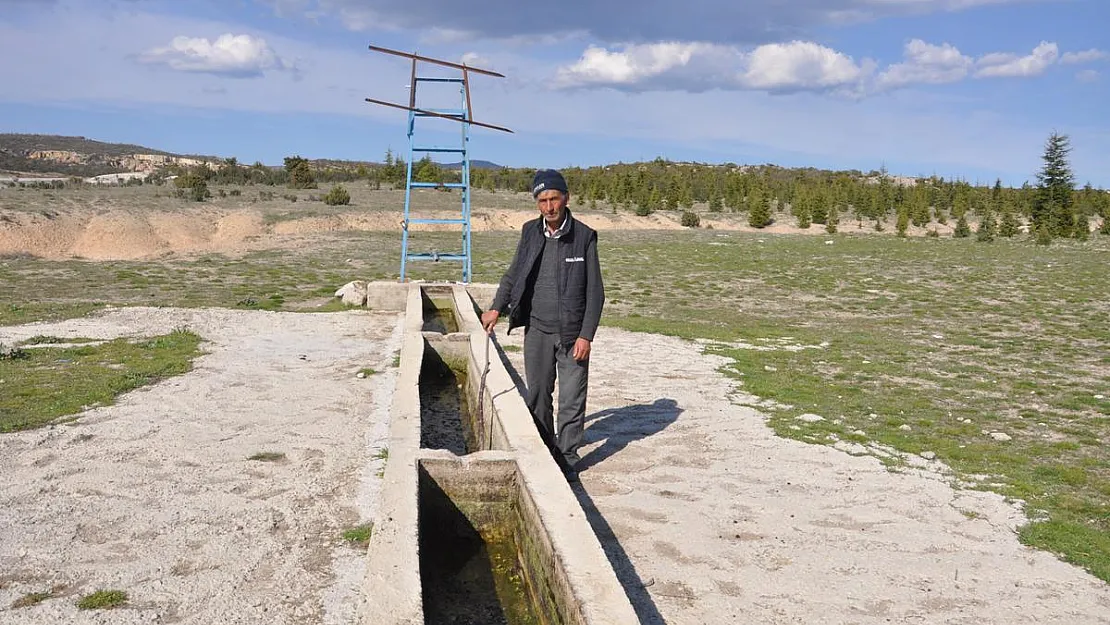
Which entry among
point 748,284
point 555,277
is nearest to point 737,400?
point 555,277

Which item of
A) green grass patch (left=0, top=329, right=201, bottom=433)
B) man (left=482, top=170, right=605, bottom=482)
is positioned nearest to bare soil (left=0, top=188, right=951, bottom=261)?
green grass patch (left=0, top=329, right=201, bottom=433)

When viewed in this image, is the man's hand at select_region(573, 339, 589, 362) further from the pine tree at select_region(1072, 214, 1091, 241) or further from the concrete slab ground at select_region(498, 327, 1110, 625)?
the pine tree at select_region(1072, 214, 1091, 241)

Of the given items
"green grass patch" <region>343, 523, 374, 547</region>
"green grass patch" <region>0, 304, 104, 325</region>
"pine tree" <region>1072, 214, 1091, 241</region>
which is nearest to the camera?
"green grass patch" <region>343, 523, 374, 547</region>

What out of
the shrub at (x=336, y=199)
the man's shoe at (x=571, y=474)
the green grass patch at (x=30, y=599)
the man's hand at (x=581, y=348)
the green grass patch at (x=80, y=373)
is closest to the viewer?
the green grass patch at (x=30, y=599)

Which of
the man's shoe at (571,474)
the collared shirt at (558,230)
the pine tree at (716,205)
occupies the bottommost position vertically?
the man's shoe at (571,474)

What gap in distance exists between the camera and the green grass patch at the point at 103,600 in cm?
359

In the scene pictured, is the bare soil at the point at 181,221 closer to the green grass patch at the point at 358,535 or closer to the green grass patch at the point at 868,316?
the green grass patch at the point at 868,316

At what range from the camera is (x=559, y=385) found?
5250mm

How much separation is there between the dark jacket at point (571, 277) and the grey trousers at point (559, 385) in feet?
0.48

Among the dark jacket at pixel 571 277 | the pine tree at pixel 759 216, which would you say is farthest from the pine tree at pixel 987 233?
the dark jacket at pixel 571 277

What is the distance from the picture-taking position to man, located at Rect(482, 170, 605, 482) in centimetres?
509

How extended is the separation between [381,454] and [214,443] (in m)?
1.21

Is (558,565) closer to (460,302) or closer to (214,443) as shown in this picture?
(214,443)

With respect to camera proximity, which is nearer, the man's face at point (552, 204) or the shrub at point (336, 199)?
the man's face at point (552, 204)
